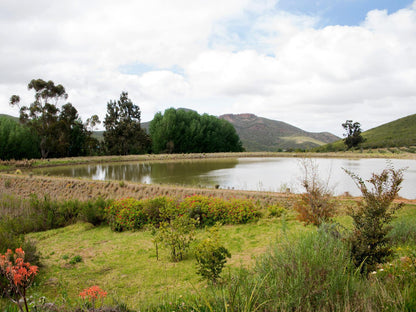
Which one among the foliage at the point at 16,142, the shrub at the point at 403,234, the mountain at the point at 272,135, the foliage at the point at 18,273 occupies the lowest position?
the shrub at the point at 403,234

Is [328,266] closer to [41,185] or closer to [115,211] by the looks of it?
[115,211]

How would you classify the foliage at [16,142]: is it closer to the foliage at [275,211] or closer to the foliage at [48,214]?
the foliage at [48,214]

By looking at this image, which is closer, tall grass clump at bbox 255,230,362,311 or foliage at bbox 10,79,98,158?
tall grass clump at bbox 255,230,362,311

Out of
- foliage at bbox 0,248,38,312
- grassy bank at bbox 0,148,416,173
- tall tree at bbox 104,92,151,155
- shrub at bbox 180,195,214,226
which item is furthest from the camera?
tall tree at bbox 104,92,151,155

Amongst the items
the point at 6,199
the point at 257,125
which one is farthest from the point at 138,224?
the point at 257,125

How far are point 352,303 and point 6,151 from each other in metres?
38.9

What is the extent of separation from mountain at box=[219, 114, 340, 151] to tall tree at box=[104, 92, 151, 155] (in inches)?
2751

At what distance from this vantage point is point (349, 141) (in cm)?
4812

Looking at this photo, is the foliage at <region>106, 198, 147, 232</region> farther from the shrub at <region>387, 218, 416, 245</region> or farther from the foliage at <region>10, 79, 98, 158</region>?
the foliage at <region>10, 79, 98, 158</region>

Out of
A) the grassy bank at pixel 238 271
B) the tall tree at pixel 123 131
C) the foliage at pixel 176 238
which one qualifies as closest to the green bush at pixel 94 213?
the grassy bank at pixel 238 271

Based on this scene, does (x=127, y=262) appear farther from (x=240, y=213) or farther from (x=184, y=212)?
(x=240, y=213)

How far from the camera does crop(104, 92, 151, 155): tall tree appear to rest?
45406 mm

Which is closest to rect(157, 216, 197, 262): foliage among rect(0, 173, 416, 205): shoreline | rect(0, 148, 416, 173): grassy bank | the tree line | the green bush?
rect(0, 173, 416, 205): shoreline

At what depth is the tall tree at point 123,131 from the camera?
149 ft
